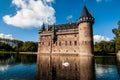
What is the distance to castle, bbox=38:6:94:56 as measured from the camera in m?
40.5

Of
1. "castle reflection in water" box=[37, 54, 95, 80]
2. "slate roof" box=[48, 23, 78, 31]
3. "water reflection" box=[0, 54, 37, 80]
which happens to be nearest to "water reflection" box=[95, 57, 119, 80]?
"castle reflection in water" box=[37, 54, 95, 80]

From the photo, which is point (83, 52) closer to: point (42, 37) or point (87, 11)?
point (87, 11)

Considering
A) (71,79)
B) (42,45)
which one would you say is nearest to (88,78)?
(71,79)

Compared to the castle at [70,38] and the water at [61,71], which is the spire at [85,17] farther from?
the water at [61,71]

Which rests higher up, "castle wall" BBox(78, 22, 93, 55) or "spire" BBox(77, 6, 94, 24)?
"spire" BBox(77, 6, 94, 24)

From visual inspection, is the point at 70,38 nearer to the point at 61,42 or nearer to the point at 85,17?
the point at 61,42

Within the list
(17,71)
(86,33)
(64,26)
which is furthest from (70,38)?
(17,71)

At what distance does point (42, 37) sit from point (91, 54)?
24859mm

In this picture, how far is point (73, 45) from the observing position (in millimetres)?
46469

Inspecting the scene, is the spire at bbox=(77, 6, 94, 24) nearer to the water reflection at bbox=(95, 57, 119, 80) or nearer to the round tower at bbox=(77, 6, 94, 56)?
the round tower at bbox=(77, 6, 94, 56)

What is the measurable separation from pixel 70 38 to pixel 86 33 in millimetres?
8786

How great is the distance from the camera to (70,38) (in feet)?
158

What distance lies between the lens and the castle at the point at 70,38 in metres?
40.5

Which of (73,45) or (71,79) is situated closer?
(71,79)
